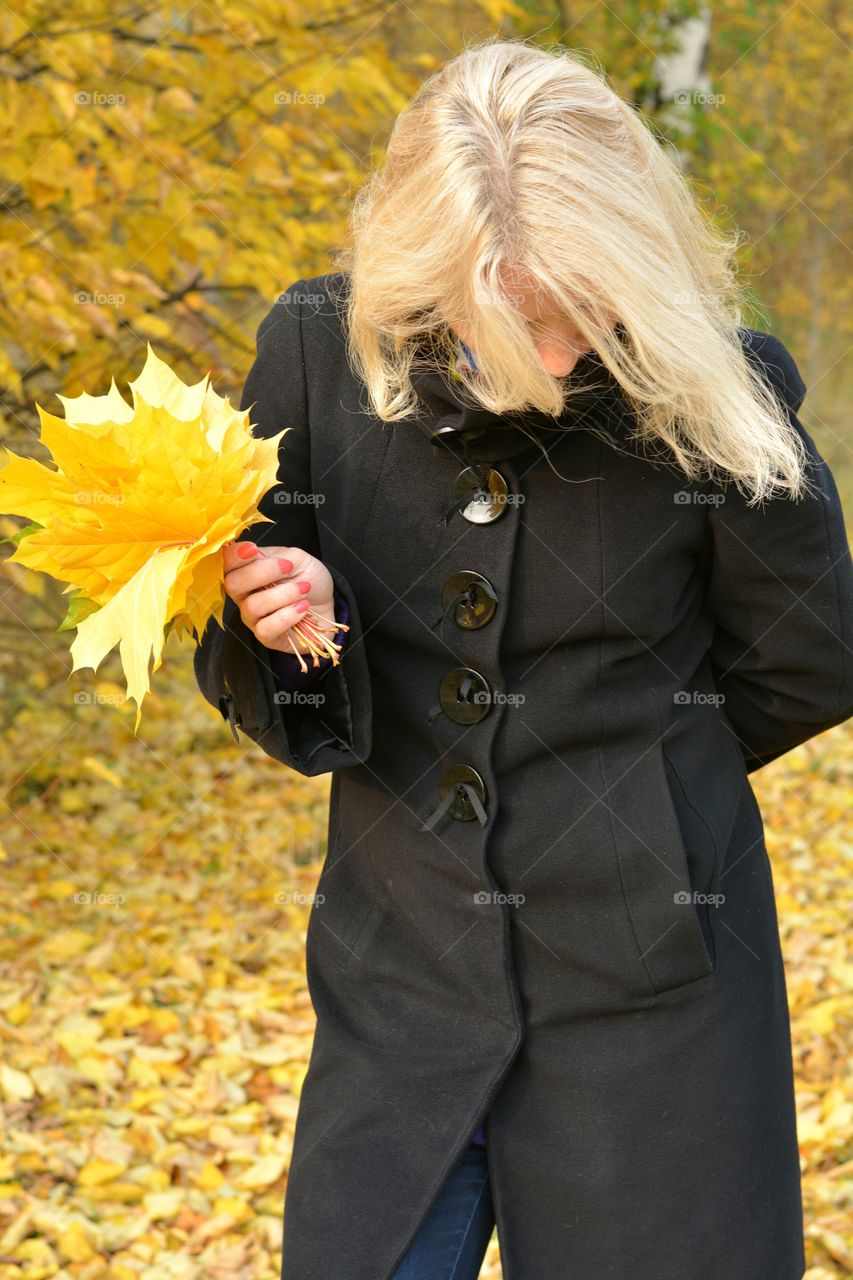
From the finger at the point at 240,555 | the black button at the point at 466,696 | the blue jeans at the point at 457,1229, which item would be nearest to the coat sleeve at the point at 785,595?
the black button at the point at 466,696

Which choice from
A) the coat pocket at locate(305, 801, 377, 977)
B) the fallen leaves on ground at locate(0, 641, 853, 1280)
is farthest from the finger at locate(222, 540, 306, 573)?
the fallen leaves on ground at locate(0, 641, 853, 1280)

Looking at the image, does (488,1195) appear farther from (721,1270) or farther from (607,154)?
(607,154)

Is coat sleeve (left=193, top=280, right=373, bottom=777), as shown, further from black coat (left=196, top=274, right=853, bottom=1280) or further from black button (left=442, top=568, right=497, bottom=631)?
black button (left=442, top=568, right=497, bottom=631)

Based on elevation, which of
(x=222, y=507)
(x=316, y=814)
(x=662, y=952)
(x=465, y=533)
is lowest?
(x=316, y=814)

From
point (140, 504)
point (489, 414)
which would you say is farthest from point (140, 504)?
point (489, 414)

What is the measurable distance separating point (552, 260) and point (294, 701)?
572mm

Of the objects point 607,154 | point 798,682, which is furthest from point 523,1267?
point 607,154

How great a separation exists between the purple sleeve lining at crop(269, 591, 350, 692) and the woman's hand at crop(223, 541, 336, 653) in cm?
10

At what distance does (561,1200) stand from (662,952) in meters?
0.33

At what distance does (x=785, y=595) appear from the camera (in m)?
1.61

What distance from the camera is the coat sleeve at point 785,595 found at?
158 cm

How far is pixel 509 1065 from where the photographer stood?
5.18 ft

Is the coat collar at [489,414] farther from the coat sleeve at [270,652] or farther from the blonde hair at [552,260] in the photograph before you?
the coat sleeve at [270,652]

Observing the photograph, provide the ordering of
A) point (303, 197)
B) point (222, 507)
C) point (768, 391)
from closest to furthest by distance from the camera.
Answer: point (222, 507) < point (768, 391) < point (303, 197)
